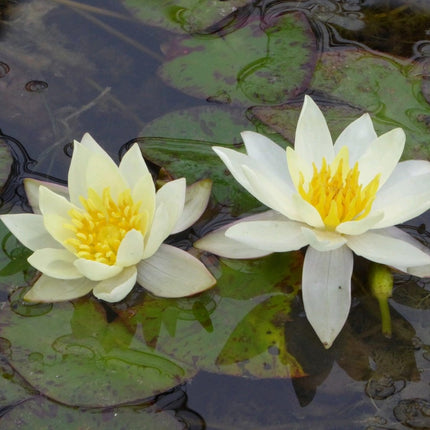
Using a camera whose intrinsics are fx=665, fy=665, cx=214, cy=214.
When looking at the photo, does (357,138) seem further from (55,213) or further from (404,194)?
(55,213)

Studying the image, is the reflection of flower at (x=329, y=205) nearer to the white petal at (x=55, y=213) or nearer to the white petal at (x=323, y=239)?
the white petal at (x=323, y=239)

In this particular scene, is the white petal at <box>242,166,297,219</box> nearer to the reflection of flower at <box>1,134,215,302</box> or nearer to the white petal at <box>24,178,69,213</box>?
the reflection of flower at <box>1,134,215,302</box>

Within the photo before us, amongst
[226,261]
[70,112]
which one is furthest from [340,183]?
[70,112]

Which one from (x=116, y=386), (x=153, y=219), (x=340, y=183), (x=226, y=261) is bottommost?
(x=116, y=386)

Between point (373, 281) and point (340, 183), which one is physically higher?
point (340, 183)

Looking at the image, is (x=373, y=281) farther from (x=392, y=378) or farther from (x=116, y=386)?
(x=116, y=386)

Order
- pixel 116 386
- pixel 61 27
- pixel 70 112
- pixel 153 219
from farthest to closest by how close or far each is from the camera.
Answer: pixel 61 27, pixel 70 112, pixel 153 219, pixel 116 386
